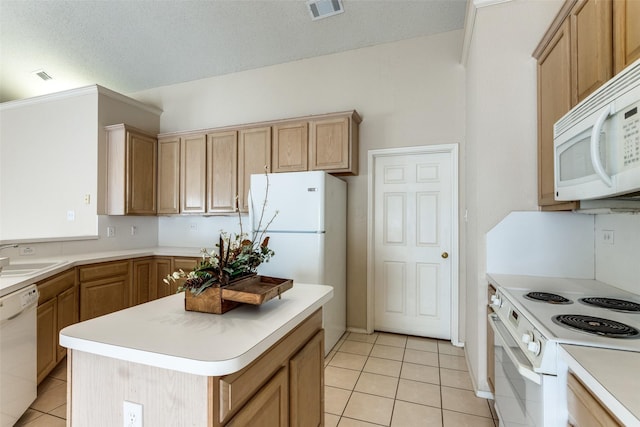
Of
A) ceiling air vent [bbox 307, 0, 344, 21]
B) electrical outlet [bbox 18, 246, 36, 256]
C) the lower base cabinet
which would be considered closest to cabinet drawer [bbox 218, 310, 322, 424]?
the lower base cabinet

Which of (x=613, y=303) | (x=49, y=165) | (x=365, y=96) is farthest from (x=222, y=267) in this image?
(x=49, y=165)

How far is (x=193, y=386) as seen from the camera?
0.80 m

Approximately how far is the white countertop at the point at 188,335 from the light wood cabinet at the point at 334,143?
2073mm

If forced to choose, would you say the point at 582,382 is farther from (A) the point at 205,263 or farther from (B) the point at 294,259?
(B) the point at 294,259

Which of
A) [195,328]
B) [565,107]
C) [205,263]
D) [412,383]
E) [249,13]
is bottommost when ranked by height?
[412,383]

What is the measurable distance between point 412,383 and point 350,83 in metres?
3.06

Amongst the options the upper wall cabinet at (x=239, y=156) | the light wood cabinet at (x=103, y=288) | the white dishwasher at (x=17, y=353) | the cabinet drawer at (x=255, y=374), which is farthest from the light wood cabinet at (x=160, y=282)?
the cabinet drawer at (x=255, y=374)

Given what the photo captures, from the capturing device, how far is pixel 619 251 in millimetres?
1680

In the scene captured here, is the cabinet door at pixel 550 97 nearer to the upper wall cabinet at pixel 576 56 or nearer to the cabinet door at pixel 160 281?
the upper wall cabinet at pixel 576 56

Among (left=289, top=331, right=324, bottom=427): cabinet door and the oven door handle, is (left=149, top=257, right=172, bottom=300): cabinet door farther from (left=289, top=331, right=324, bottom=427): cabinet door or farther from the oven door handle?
the oven door handle

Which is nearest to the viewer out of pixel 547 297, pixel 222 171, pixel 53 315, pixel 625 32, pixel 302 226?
pixel 625 32

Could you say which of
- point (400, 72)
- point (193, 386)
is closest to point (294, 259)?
point (193, 386)

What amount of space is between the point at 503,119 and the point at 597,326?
1490 mm

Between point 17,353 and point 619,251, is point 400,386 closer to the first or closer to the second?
point 619,251
